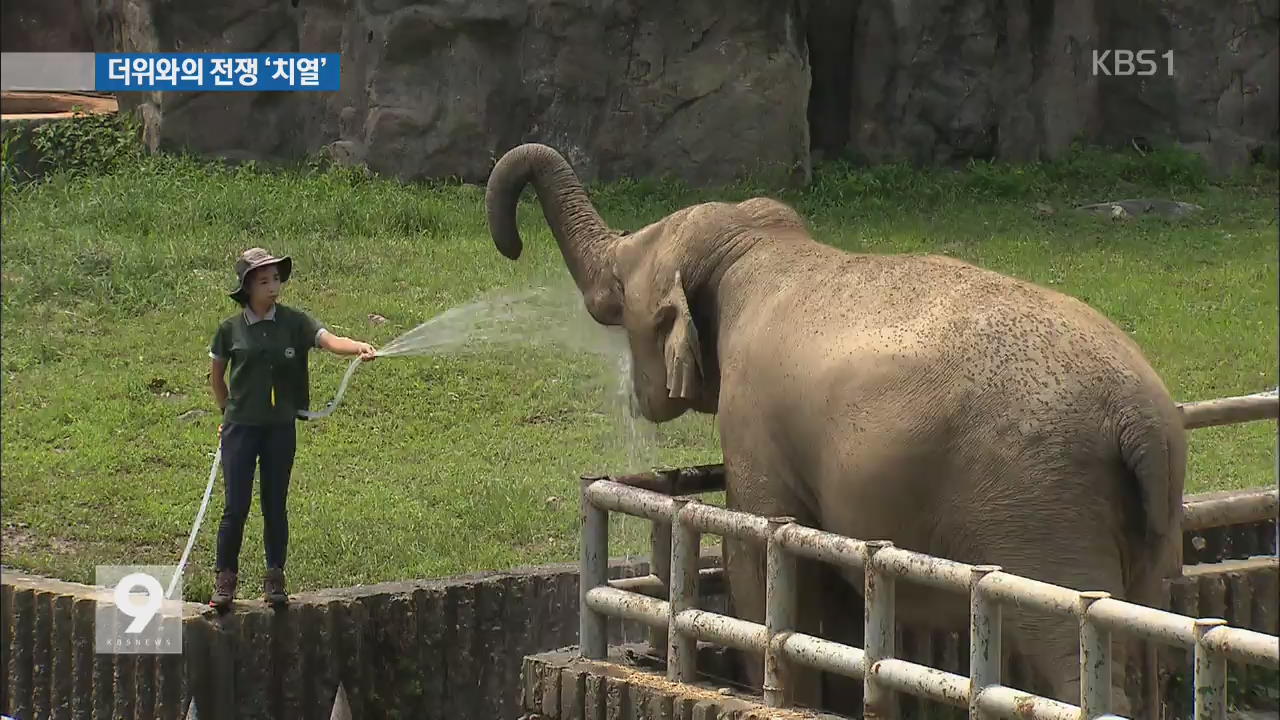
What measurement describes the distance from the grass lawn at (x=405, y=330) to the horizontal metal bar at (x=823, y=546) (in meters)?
2.72

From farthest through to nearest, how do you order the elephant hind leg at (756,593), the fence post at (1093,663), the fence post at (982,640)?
the elephant hind leg at (756,593), the fence post at (982,640), the fence post at (1093,663)

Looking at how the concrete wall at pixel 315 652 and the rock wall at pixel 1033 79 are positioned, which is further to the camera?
the rock wall at pixel 1033 79

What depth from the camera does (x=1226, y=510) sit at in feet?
22.9

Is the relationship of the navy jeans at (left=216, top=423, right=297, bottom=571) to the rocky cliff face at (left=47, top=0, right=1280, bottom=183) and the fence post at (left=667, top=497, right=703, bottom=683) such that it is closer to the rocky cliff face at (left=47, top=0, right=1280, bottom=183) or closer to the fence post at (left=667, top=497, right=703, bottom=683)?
the fence post at (left=667, top=497, right=703, bottom=683)

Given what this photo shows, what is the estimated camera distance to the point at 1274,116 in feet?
60.0

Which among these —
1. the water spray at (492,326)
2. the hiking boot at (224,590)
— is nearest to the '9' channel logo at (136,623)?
the hiking boot at (224,590)

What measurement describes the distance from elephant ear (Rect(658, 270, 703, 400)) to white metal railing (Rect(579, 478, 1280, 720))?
0.53 meters

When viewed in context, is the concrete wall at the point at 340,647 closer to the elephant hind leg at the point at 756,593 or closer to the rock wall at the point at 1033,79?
the elephant hind leg at the point at 756,593

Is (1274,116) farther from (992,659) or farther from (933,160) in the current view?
(992,659)

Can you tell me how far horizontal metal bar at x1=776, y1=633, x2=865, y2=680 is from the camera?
5785mm

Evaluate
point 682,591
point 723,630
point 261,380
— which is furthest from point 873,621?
point 261,380

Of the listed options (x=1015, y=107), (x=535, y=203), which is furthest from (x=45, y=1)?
(x=1015, y=107)

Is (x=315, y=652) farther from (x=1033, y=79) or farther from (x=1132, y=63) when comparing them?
(x=1132, y=63)

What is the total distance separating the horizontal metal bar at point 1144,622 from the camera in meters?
4.93
